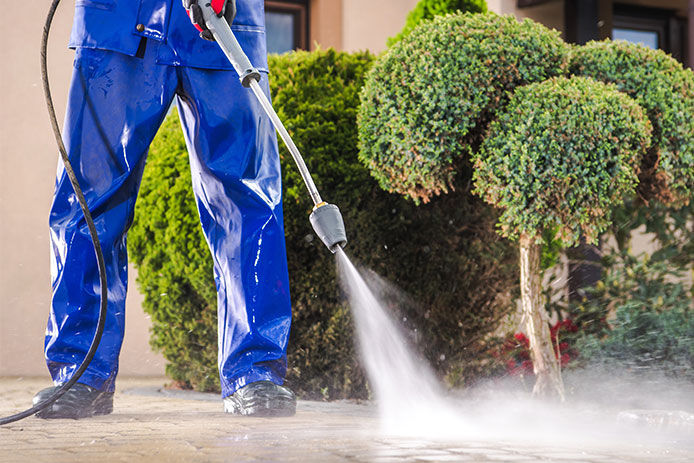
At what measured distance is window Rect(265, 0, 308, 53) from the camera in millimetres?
6867

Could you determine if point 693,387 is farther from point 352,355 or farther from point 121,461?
point 121,461

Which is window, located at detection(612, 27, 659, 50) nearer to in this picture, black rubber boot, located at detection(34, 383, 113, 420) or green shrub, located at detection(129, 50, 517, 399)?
green shrub, located at detection(129, 50, 517, 399)

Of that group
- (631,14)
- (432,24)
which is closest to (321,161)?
(432,24)

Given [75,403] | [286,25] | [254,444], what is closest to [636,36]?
[286,25]

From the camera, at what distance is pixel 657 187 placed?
12.9 feet

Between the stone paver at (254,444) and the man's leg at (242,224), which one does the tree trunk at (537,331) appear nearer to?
the stone paver at (254,444)

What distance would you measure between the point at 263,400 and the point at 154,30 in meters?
1.28

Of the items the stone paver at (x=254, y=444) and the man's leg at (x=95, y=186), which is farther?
the man's leg at (x=95, y=186)

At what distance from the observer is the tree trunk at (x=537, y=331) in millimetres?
3959

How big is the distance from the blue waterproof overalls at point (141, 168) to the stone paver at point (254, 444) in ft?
0.77

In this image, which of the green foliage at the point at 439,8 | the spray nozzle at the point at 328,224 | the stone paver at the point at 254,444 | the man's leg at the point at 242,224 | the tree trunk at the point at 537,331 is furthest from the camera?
the green foliage at the point at 439,8

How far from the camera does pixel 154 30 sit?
3076 millimetres

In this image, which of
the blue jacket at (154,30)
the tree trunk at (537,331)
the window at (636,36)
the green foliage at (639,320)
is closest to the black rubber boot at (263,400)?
the blue jacket at (154,30)

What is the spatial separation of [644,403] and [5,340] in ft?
12.4
